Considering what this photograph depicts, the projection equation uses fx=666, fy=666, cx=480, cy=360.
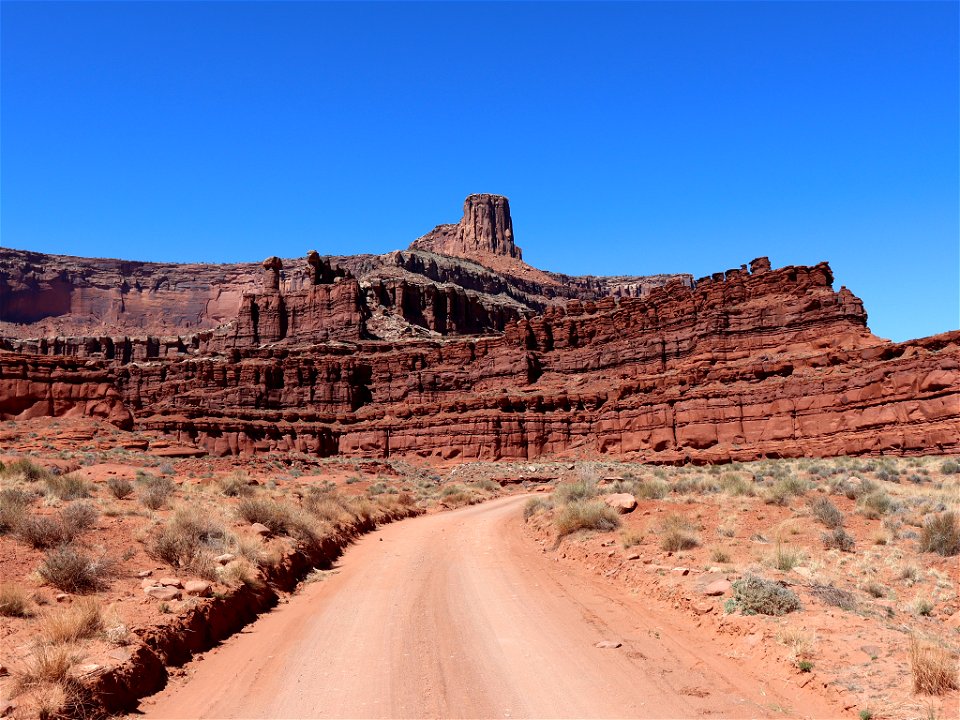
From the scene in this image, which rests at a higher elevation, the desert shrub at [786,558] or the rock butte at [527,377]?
the rock butte at [527,377]

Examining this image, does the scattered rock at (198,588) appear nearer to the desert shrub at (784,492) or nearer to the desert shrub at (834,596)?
the desert shrub at (834,596)

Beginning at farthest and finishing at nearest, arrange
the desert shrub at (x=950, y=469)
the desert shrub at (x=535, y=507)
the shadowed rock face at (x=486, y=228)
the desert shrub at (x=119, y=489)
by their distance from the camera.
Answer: the shadowed rock face at (x=486, y=228), the desert shrub at (x=950, y=469), the desert shrub at (x=535, y=507), the desert shrub at (x=119, y=489)

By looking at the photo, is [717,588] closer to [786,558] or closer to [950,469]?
[786,558]

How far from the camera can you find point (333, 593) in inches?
476

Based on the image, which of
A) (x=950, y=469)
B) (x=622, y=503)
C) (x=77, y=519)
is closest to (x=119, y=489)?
(x=77, y=519)

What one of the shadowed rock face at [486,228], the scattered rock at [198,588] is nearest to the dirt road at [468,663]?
the scattered rock at [198,588]

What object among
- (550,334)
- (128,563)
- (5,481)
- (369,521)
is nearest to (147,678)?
(128,563)

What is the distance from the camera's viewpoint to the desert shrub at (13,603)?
24.4ft

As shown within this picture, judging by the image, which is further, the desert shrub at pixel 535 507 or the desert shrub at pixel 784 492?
the desert shrub at pixel 535 507

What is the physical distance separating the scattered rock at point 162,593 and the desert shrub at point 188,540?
116 centimetres

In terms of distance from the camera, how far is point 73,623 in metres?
7.05

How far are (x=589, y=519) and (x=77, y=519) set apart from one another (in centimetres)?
1116

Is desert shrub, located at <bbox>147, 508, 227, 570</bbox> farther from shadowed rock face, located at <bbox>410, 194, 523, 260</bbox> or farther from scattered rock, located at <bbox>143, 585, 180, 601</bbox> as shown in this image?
shadowed rock face, located at <bbox>410, 194, 523, 260</bbox>

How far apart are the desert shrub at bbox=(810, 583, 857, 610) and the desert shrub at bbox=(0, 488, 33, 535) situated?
11874 millimetres
